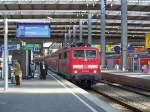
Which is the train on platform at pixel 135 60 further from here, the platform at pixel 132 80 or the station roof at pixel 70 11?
the platform at pixel 132 80

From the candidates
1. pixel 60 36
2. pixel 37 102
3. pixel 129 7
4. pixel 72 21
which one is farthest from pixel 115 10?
pixel 37 102

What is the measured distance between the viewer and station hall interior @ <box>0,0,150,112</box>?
24.3 m

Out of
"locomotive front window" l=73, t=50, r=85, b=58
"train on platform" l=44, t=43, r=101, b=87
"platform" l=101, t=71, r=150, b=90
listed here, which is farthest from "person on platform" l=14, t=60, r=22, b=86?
"platform" l=101, t=71, r=150, b=90

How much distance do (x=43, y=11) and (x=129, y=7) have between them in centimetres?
1333

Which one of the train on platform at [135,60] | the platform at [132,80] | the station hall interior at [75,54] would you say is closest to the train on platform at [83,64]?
the station hall interior at [75,54]

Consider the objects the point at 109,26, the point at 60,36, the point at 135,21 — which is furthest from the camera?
the point at 60,36

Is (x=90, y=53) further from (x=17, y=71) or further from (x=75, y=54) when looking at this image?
(x=17, y=71)

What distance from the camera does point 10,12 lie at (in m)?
74.6

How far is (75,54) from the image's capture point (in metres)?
37.8

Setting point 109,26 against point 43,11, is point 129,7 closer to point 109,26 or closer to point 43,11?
point 43,11

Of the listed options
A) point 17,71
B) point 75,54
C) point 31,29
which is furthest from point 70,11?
point 17,71

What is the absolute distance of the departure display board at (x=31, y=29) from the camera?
3531cm

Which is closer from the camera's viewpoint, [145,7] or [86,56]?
[86,56]

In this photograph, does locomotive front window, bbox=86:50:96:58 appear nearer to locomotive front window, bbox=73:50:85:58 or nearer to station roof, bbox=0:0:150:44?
locomotive front window, bbox=73:50:85:58
